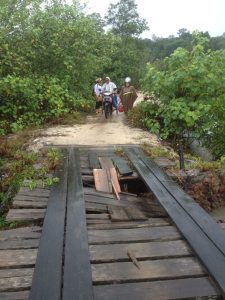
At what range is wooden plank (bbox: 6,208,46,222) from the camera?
420 centimetres

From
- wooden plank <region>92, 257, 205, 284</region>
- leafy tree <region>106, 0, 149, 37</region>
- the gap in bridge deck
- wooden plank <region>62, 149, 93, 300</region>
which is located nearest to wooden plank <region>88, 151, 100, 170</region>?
wooden plank <region>62, 149, 93, 300</region>

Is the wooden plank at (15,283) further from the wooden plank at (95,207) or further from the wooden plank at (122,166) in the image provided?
the wooden plank at (122,166)

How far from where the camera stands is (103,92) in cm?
1268

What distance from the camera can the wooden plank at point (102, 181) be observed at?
543 centimetres

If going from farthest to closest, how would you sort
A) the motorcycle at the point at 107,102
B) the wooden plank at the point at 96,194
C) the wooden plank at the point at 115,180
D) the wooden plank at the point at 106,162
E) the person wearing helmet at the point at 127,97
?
the person wearing helmet at the point at 127,97 → the motorcycle at the point at 107,102 → the wooden plank at the point at 106,162 → the wooden plank at the point at 115,180 → the wooden plank at the point at 96,194

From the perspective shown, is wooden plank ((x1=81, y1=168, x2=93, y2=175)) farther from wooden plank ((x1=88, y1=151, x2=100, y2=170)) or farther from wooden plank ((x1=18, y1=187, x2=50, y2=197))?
wooden plank ((x1=18, y1=187, x2=50, y2=197))

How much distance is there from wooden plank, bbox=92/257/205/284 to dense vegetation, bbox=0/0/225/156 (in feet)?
14.2

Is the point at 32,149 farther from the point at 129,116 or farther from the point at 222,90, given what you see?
the point at 129,116

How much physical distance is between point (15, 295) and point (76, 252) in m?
0.73

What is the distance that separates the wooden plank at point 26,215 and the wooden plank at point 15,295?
1.45 metres

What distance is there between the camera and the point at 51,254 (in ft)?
10.8

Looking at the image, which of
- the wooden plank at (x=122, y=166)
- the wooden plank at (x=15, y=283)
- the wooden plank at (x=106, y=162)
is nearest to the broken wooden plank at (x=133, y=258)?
the wooden plank at (x=15, y=283)

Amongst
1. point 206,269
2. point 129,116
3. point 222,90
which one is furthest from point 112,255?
point 129,116

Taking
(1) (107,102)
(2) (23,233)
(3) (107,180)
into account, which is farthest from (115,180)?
(1) (107,102)
